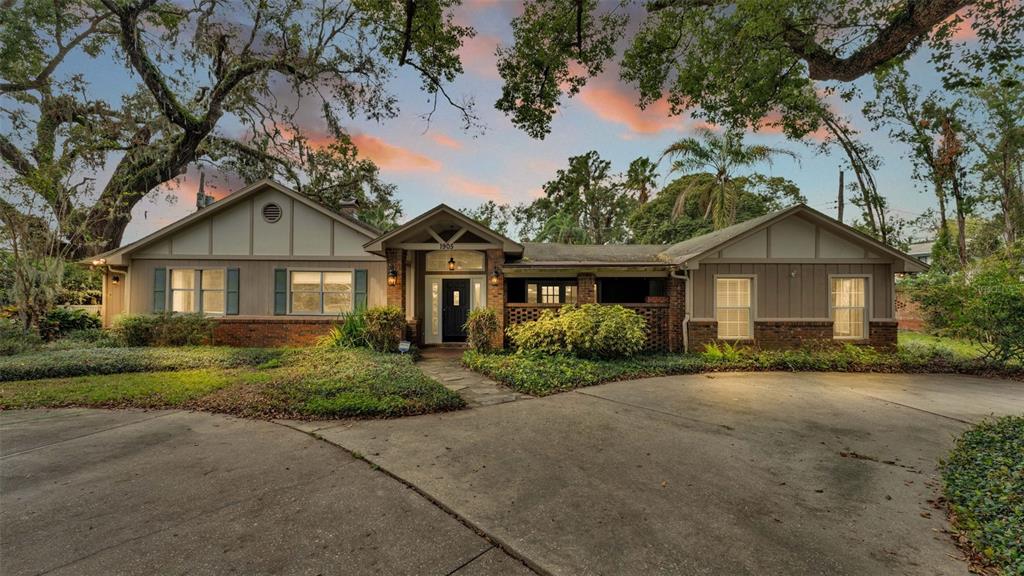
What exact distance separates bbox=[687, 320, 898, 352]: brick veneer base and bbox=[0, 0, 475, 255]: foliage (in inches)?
461

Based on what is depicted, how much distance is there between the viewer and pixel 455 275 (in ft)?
38.1

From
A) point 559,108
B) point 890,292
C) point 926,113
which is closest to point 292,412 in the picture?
point 559,108

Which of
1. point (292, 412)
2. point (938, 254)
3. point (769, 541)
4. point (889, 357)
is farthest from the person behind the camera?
point (938, 254)

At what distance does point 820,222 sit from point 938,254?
506 inches

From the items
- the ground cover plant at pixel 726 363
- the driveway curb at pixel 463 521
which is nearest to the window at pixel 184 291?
the ground cover plant at pixel 726 363

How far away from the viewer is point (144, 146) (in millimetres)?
14008

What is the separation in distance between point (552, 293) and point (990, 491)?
978 cm

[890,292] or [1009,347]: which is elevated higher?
[890,292]

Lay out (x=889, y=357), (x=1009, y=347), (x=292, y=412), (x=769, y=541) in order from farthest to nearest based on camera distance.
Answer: (x=889, y=357), (x=1009, y=347), (x=292, y=412), (x=769, y=541)

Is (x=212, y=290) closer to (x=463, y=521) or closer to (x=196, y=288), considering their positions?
(x=196, y=288)

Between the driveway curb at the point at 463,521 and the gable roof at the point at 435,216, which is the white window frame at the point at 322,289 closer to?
the gable roof at the point at 435,216

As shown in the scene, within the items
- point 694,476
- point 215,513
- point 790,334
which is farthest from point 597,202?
point 215,513

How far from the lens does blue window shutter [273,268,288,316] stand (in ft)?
36.8

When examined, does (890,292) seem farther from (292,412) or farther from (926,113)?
(292,412)
